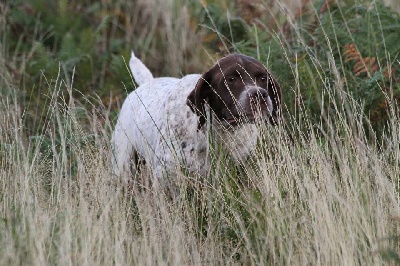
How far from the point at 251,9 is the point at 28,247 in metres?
4.90

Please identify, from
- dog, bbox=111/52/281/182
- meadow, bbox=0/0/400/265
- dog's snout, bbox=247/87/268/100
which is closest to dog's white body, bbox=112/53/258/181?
dog, bbox=111/52/281/182

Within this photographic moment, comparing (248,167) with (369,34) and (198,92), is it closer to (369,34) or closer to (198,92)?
(198,92)

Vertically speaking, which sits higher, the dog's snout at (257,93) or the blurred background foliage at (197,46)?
the dog's snout at (257,93)

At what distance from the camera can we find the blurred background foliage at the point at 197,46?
6824 millimetres

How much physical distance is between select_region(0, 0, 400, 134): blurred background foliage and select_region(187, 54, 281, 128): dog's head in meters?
0.20

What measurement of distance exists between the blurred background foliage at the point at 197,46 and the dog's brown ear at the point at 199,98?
48 cm

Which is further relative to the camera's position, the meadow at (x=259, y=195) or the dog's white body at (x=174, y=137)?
the dog's white body at (x=174, y=137)

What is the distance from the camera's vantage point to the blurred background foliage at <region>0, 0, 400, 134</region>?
6.82 metres

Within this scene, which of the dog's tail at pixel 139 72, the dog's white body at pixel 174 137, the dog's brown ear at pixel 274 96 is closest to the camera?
the dog's white body at pixel 174 137

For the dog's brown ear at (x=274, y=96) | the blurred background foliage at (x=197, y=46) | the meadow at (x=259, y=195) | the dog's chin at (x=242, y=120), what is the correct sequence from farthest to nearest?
the blurred background foliage at (x=197, y=46), the dog's brown ear at (x=274, y=96), the dog's chin at (x=242, y=120), the meadow at (x=259, y=195)

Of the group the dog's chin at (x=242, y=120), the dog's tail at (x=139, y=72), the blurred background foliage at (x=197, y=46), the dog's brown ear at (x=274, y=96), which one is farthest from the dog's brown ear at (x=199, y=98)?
the dog's tail at (x=139, y=72)

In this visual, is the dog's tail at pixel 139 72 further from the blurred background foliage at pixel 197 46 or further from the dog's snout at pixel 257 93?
the dog's snout at pixel 257 93

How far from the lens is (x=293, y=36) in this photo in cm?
796

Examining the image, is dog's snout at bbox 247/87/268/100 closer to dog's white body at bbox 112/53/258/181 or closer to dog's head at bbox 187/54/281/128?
dog's head at bbox 187/54/281/128
